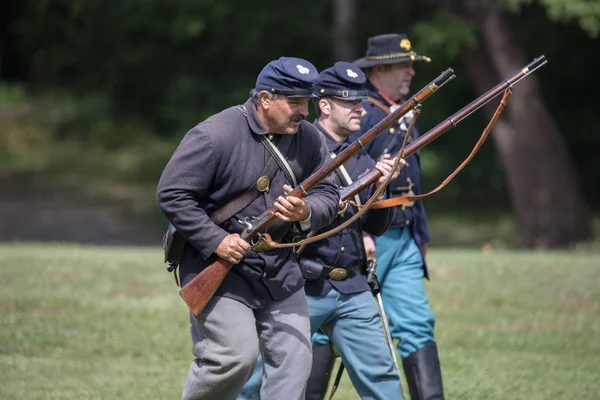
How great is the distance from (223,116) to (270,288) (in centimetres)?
88

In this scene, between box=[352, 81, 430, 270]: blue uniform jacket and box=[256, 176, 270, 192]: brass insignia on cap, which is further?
box=[352, 81, 430, 270]: blue uniform jacket

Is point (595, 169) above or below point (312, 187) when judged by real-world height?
below

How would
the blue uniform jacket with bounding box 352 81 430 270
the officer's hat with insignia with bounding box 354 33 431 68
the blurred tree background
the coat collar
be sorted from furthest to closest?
1. the blurred tree background
2. the officer's hat with insignia with bounding box 354 33 431 68
3. the blue uniform jacket with bounding box 352 81 430 270
4. the coat collar

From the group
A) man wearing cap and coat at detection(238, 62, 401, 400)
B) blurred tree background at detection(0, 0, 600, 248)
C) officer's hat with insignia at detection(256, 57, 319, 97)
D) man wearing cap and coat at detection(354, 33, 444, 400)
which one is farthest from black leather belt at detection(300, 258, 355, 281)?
blurred tree background at detection(0, 0, 600, 248)

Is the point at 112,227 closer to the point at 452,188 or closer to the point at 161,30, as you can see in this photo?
the point at 161,30

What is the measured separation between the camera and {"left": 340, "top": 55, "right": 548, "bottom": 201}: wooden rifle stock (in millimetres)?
6061

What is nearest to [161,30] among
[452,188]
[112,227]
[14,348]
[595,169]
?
[112,227]

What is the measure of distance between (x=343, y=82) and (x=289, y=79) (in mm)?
965

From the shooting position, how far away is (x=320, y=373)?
21.6ft

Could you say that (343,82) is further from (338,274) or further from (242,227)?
(242,227)

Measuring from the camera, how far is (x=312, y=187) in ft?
18.4

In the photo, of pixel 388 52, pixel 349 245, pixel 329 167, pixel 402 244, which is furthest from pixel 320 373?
pixel 388 52

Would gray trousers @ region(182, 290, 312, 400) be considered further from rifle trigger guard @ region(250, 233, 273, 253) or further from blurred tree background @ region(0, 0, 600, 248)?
blurred tree background @ region(0, 0, 600, 248)

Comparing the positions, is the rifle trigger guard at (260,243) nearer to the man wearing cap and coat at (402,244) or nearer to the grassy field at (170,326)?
the man wearing cap and coat at (402,244)
